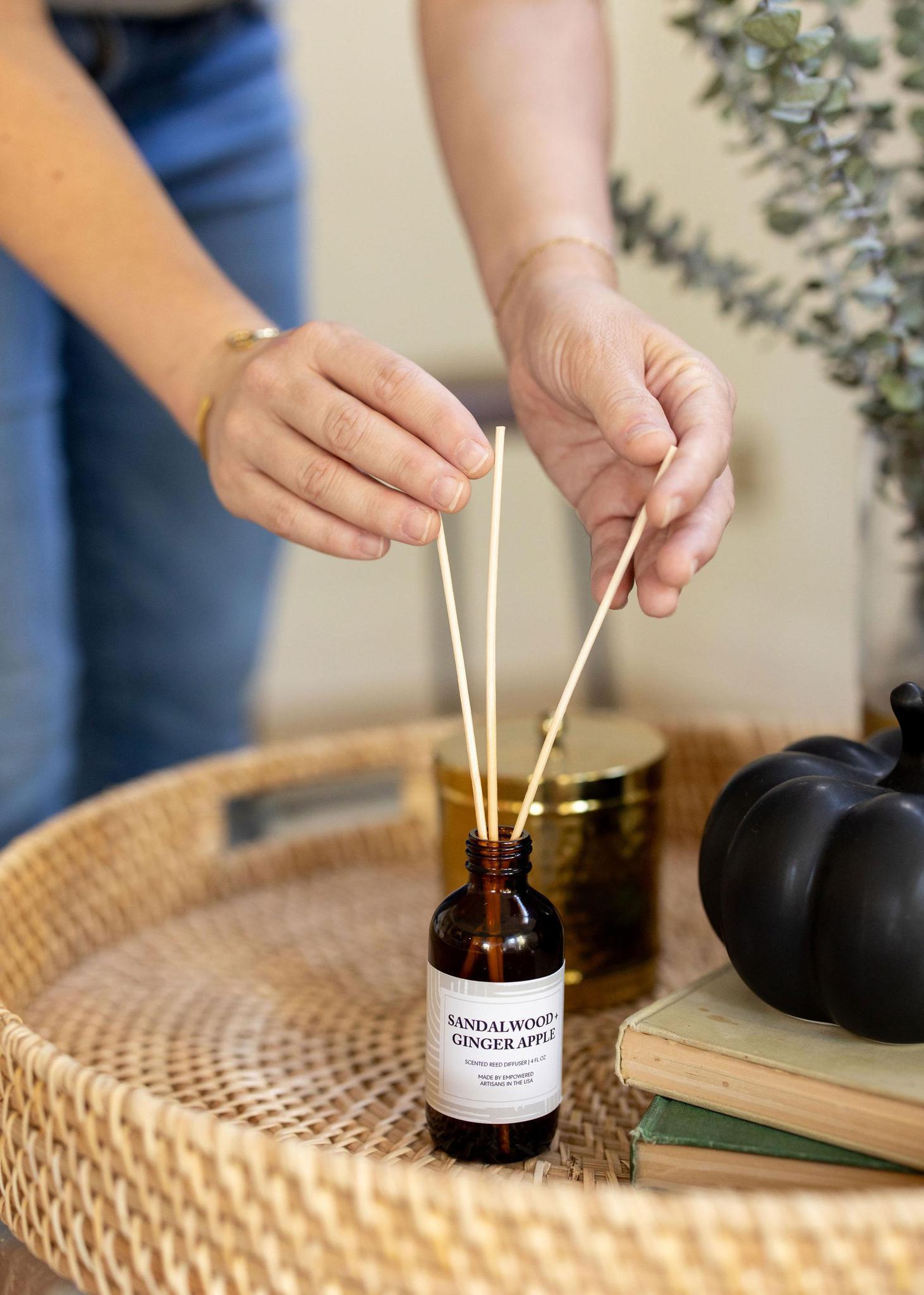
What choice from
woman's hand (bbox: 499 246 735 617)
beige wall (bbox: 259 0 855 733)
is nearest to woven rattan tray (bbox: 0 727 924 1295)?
woman's hand (bbox: 499 246 735 617)

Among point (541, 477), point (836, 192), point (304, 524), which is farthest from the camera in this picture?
point (541, 477)

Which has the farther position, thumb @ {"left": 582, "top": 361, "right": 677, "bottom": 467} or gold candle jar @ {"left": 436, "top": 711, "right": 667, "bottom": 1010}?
gold candle jar @ {"left": 436, "top": 711, "right": 667, "bottom": 1010}

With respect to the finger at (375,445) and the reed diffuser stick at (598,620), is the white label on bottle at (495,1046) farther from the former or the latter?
the finger at (375,445)

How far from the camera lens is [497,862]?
48cm

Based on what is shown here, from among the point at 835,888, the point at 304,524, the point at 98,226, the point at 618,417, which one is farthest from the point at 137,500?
the point at 835,888

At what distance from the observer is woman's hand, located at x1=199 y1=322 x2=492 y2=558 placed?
502 mm

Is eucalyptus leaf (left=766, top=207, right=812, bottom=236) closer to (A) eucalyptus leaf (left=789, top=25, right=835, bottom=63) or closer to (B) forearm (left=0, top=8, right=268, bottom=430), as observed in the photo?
(A) eucalyptus leaf (left=789, top=25, right=835, bottom=63)

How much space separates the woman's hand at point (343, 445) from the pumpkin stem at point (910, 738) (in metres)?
0.18

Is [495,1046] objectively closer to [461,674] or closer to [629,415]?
[461,674]

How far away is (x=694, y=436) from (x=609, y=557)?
0.08 metres

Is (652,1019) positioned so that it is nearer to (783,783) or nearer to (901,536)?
(783,783)

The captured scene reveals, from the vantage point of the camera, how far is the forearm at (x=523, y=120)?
695 millimetres

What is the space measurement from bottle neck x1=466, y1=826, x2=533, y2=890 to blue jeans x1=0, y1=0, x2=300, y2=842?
0.53 m

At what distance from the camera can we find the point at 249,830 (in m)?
0.96
